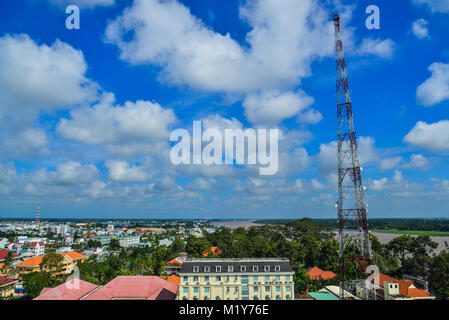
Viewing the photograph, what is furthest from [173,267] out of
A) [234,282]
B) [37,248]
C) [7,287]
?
[37,248]

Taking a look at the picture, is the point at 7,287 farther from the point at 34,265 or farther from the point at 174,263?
the point at 174,263

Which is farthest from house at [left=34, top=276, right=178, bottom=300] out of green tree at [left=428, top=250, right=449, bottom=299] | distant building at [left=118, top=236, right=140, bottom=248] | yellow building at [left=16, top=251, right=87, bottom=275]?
distant building at [left=118, top=236, right=140, bottom=248]

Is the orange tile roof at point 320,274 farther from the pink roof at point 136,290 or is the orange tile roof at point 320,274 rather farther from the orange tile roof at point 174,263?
the orange tile roof at point 174,263

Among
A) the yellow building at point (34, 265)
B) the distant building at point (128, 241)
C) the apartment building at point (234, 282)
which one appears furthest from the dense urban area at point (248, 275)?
the distant building at point (128, 241)

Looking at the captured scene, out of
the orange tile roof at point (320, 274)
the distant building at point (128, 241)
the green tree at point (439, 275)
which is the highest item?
the green tree at point (439, 275)

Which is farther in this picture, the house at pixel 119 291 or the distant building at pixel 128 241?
the distant building at pixel 128 241
